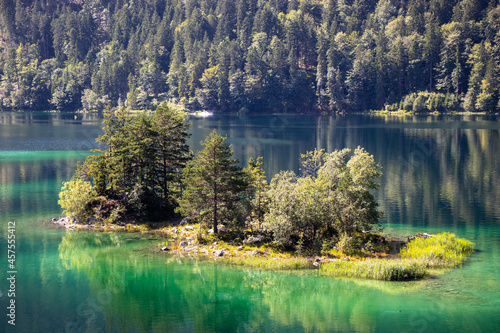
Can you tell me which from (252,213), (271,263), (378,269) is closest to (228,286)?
(271,263)

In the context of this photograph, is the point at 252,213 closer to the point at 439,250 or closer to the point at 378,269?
the point at 378,269

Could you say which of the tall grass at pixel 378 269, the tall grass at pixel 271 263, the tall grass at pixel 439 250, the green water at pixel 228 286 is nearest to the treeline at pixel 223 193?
the tall grass at pixel 271 263

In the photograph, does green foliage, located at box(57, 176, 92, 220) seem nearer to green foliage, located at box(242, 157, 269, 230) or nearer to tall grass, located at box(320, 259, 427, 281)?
green foliage, located at box(242, 157, 269, 230)

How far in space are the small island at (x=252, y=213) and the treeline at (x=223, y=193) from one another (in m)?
0.11

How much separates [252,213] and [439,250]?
62.5 feet

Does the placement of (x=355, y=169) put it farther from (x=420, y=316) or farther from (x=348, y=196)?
(x=420, y=316)

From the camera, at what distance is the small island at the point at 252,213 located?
4881cm

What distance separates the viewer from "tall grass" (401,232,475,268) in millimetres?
47719

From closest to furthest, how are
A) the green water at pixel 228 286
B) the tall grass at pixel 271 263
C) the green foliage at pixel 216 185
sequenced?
the green water at pixel 228 286 < the tall grass at pixel 271 263 < the green foliage at pixel 216 185

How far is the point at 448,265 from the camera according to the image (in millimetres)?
47312

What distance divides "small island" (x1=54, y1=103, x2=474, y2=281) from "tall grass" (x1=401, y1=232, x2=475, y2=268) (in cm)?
10

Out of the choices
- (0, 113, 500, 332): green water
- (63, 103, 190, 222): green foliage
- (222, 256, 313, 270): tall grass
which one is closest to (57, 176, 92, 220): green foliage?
(63, 103, 190, 222): green foliage

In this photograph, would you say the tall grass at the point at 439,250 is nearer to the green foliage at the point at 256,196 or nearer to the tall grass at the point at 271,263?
the tall grass at the point at 271,263

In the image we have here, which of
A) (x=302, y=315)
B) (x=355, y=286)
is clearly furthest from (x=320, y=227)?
(x=302, y=315)
